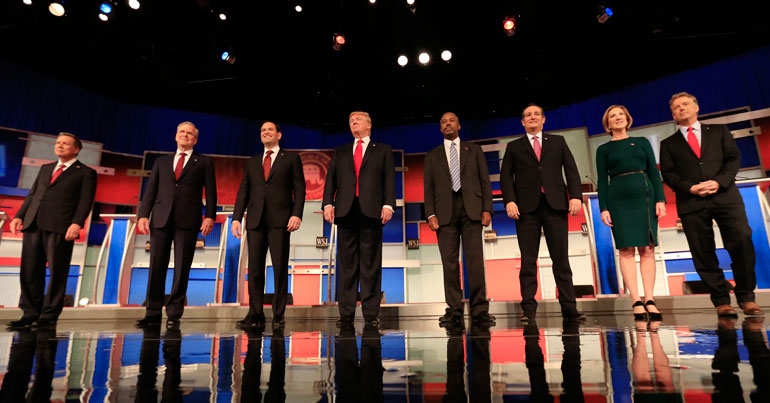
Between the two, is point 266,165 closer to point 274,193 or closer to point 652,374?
point 274,193

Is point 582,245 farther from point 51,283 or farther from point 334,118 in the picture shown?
point 51,283

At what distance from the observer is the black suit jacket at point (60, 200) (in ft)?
10.4

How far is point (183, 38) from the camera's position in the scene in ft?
20.9

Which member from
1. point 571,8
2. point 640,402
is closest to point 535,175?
point 640,402

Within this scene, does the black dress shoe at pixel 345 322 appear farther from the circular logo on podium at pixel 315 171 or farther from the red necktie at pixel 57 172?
the circular logo on podium at pixel 315 171

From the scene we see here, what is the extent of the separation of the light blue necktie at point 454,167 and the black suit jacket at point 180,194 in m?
1.72

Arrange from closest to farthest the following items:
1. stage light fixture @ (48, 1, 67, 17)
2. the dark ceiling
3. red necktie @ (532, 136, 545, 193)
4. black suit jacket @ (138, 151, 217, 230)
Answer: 1. red necktie @ (532, 136, 545, 193)
2. black suit jacket @ (138, 151, 217, 230)
3. stage light fixture @ (48, 1, 67, 17)
4. the dark ceiling

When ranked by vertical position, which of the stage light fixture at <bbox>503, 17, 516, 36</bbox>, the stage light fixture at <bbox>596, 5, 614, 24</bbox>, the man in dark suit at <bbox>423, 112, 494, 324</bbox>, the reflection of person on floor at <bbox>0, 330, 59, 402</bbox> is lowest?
the reflection of person on floor at <bbox>0, 330, 59, 402</bbox>

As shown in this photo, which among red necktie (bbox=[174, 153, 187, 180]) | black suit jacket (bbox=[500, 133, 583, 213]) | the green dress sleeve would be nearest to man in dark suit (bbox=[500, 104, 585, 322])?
black suit jacket (bbox=[500, 133, 583, 213])

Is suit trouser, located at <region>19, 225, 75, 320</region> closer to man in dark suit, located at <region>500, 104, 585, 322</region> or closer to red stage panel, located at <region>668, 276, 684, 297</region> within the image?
man in dark suit, located at <region>500, 104, 585, 322</region>

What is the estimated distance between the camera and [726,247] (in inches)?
107

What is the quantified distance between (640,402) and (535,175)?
2555 millimetres

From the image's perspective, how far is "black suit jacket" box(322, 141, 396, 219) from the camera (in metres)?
2.86

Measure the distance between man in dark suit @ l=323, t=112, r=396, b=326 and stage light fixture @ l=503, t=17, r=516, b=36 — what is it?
397cm
